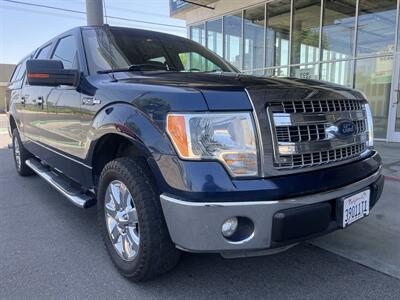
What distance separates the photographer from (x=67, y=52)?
3.67 m

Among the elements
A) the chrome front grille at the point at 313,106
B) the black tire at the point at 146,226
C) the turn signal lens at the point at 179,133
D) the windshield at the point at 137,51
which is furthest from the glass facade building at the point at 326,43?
the turn signal lens at the point at 179,133

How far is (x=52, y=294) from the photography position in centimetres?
238

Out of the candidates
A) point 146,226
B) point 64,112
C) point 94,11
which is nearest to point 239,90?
point 146,226

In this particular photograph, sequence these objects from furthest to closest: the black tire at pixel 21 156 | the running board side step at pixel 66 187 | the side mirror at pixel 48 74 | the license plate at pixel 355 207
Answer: the black tire at pixel 21 156 → the running board side step at pixel 66 187 → the side mirror at pixel 48 74 → the license plate at pixel 355 207

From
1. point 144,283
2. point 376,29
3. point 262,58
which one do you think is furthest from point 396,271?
point 262,58

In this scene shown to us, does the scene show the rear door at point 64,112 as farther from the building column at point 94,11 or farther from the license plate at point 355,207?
the building column at point 94,11

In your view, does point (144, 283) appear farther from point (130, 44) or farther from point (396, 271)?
point (130, 44)

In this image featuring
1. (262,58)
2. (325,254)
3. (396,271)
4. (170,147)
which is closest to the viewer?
(170,147)

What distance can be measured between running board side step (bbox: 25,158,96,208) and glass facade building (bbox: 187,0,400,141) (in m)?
4.40

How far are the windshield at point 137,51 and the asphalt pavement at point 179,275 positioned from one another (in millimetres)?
1537

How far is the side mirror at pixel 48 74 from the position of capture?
9.44ft

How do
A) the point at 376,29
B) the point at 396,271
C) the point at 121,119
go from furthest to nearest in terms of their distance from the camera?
the point at 376,29
the point at 396,271
the point at 121,119

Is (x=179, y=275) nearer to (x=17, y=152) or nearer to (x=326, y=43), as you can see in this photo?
(x=17, y=152)

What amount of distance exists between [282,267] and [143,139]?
4.74 feet
